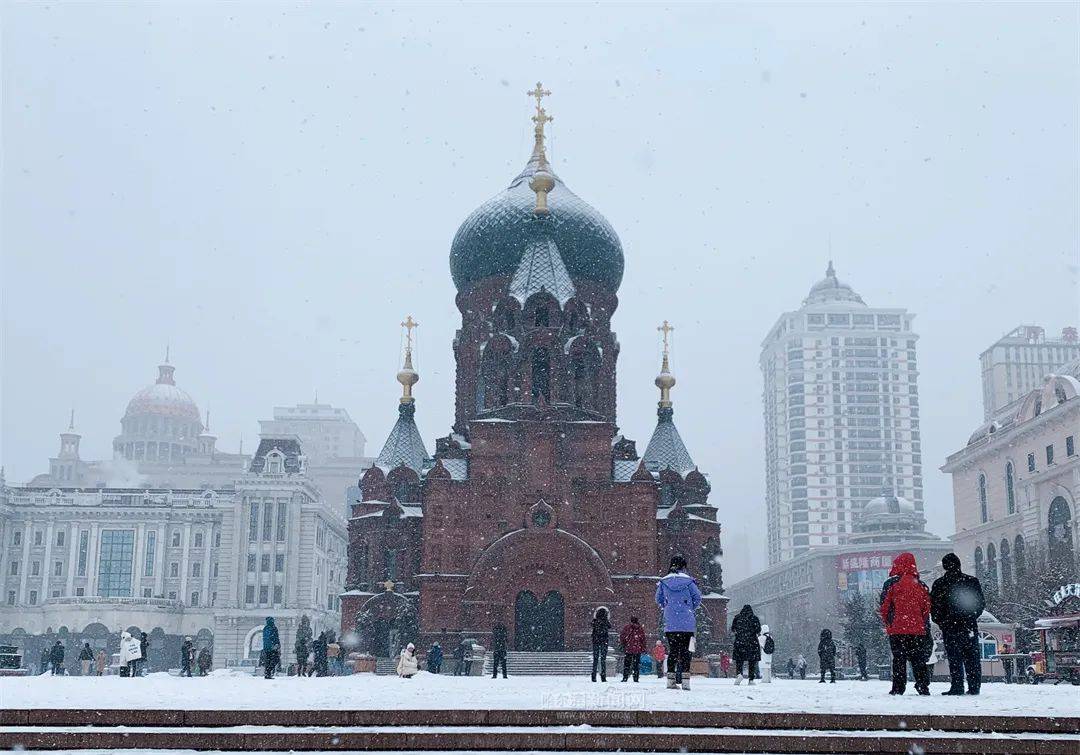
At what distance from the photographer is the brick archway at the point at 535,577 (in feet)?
135

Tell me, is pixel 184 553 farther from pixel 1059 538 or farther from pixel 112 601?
pixel 1059 538

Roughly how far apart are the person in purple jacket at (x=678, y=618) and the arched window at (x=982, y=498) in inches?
2280

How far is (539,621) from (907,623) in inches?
1125

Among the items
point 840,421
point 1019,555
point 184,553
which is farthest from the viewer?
point 840,421

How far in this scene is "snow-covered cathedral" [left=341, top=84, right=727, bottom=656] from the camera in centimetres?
4144

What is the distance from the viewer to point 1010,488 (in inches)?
2598

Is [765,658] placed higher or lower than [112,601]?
lower

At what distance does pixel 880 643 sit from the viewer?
62.9m

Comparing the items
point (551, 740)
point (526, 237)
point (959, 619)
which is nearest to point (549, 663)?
point (526, 237)

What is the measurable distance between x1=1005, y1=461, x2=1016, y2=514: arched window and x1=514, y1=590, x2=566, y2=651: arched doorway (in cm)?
3425

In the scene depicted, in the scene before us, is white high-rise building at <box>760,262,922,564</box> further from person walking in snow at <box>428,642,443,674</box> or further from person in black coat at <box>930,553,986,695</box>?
person in black coat at <box>930,553,986,695</box>

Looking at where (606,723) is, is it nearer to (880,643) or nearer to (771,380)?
(880,643)

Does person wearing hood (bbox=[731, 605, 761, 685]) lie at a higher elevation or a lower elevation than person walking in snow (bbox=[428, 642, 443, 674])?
higher

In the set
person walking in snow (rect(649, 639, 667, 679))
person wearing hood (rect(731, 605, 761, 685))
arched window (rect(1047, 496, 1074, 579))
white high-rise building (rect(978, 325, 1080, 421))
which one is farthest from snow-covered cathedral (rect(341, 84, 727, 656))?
white high-rise building (rect(978, 325, 1080, 421))
